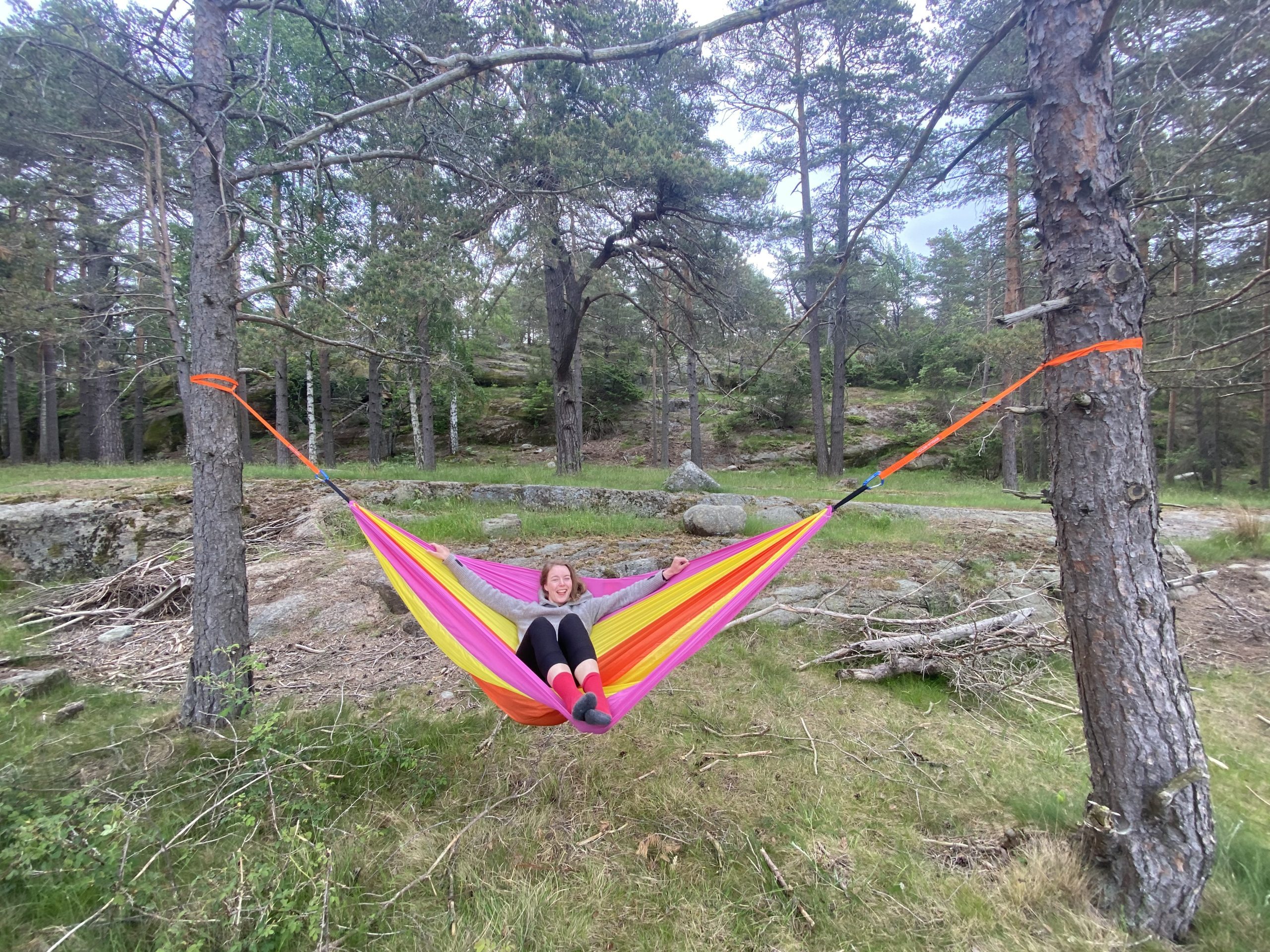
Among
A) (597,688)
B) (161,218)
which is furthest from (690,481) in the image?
(161,218)

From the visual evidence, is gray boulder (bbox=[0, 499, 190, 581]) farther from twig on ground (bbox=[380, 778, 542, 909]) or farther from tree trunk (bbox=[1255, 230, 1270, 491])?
tree trunk (bbox=[1255, 230, 1270, 491])

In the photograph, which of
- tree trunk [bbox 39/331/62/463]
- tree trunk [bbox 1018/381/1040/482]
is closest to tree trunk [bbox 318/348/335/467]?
tree trunk [bbox 39/331/62/463]

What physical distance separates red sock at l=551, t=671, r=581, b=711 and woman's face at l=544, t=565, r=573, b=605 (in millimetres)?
564

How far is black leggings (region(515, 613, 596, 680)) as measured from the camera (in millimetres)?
2020

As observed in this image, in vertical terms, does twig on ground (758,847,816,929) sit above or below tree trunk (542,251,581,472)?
below

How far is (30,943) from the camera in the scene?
117 centimetres

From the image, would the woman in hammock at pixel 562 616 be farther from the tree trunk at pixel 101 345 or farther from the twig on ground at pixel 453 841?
the tree trunk at pixel 101 345

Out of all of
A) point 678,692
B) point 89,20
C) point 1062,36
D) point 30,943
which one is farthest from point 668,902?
point 89,20

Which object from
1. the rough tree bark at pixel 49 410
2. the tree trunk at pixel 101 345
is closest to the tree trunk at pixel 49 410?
the rough tree bark at pixel 49 410

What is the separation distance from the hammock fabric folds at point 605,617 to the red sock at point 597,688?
0.09 feet

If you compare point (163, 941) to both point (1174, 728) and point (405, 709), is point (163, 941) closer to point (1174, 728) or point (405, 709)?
point (405, 709)

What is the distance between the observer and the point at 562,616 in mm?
2312

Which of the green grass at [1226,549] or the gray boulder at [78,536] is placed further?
the green grass at [1226,549]

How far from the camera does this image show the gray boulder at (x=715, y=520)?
4938 mm
